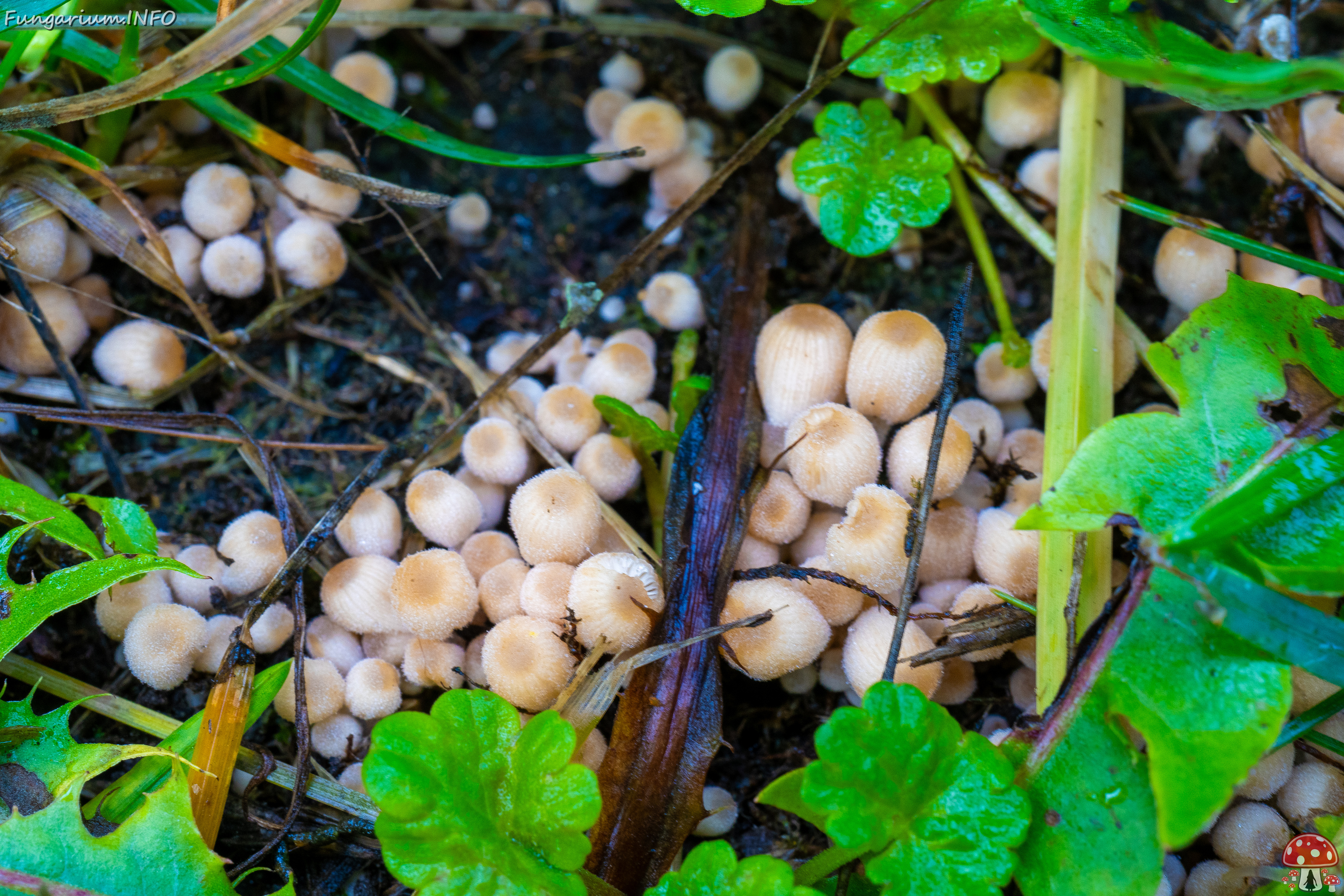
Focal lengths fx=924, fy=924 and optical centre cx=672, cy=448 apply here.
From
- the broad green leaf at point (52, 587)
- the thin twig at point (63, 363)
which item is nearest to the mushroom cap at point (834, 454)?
the broad green leaf at point (52, 587)

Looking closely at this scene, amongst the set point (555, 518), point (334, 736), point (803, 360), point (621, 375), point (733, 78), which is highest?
point (733, 78)

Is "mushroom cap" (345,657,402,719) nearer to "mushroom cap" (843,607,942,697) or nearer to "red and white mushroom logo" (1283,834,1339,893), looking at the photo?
"mushroom cap" (843,607,942,697)

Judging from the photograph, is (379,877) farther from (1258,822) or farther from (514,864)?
(1258,822)

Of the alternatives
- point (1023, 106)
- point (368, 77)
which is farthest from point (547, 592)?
point (1023, 106)

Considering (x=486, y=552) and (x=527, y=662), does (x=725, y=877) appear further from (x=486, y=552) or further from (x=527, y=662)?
(x=486, y=552)

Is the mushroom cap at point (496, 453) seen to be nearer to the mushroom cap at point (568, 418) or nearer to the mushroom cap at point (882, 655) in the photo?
the mushroom cap at point (568, 418)

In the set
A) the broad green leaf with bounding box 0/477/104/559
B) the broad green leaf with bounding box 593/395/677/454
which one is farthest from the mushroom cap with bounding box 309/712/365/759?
the broad green leaf with bounding box 593/395/677/454

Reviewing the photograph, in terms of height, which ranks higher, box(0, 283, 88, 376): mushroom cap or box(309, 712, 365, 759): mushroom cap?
box(0, 283, 88, 376): mushroom cap
